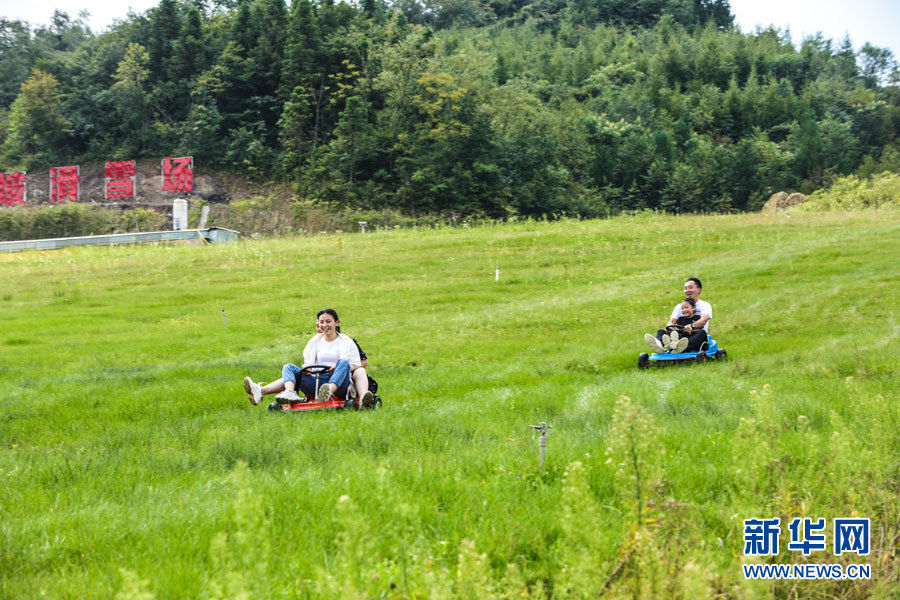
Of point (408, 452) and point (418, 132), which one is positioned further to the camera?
point (418, 132)

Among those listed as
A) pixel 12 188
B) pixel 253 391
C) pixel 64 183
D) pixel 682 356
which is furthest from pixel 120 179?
pixel 682 356

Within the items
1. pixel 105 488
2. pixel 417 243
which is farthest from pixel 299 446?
pixel 417 243

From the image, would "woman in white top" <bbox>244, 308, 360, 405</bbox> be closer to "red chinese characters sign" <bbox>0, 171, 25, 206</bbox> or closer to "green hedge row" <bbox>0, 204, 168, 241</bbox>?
"green hedge row" <bbox>0, 204, 168, 241</bbox>

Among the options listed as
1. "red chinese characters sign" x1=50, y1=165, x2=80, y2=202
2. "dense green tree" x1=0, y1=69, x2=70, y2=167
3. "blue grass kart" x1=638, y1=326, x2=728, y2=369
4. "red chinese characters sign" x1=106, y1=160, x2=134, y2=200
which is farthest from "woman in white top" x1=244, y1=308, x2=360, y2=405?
"dense green tree" x1=0, y1=69, x2=70, y2=167

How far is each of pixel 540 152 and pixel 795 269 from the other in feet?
118

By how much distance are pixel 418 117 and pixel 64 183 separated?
30.9 m

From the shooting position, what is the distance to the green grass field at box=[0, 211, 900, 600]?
3.81m

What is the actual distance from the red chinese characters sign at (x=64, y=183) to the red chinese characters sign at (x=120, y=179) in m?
2.77

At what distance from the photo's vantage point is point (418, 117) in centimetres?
5797

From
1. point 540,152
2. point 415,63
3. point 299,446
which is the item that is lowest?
point 299,446

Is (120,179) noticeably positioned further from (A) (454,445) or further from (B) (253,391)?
(A) (454,445)

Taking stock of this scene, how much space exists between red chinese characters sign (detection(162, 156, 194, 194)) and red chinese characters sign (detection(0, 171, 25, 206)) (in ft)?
40.9

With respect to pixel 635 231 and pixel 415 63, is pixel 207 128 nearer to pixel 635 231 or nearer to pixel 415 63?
pixel 415 63

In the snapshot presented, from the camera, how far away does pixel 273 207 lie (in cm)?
5806
